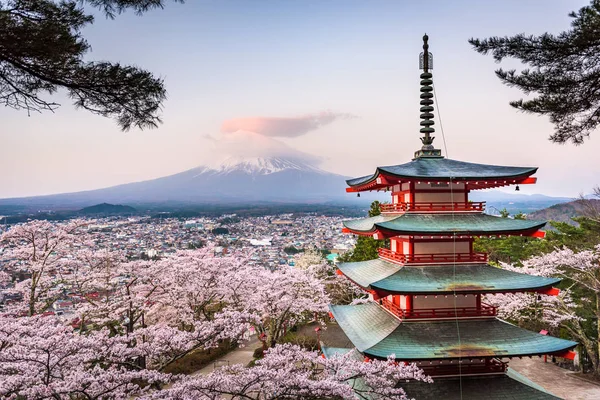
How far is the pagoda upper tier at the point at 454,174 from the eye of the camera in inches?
399

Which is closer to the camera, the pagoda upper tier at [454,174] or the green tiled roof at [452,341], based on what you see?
the green tiled roof at [452,341]

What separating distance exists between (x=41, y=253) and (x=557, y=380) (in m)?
23.0

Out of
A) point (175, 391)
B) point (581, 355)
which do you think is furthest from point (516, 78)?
point (581, 355)

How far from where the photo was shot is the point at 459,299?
1027 cm

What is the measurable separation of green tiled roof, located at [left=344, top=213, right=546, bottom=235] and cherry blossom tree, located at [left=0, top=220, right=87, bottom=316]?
46.1ft

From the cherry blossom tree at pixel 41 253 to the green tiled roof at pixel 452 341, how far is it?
13.7 meters

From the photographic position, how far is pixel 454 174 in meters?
10.4

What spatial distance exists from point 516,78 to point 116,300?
1775 centimetres

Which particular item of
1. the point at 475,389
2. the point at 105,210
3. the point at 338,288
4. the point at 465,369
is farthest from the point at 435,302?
the point at 105,210

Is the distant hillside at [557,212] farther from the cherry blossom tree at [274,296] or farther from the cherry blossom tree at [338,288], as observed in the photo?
the cherry blossom tree at [274,296]

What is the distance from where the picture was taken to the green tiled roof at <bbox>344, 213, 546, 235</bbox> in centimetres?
988

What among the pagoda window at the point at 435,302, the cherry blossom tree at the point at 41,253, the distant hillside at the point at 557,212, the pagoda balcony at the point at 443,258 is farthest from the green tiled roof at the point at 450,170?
the distant hillside at the point at 557,212

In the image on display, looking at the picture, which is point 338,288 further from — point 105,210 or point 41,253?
point 105,210

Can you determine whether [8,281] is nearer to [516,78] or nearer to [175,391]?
[175,391]
